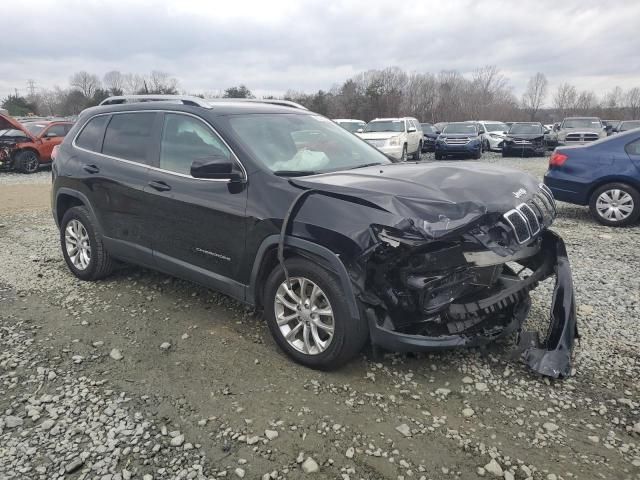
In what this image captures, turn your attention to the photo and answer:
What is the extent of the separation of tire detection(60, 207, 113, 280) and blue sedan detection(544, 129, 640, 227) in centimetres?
666

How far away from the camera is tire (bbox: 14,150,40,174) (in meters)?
16.3

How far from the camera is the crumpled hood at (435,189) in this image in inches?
120

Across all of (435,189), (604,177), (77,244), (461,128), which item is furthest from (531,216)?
(461,128)

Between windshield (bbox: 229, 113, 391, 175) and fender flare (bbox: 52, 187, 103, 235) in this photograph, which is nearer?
windshield (bbox: 229, 113, 391, 175)

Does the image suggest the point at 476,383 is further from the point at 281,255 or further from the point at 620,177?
the point at 620,177

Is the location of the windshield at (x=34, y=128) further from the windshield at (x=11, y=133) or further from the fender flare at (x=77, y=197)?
the fender flare at (x=77, y=197)

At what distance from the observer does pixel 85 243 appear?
5262mm

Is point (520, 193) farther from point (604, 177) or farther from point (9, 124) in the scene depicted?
point (9, 124)

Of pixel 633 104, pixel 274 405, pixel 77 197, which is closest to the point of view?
pixel 274 405

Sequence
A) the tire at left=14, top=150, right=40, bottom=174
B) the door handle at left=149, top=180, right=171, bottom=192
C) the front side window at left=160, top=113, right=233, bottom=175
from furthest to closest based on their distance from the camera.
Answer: the tire at left=14, top=150, right=40, bottom=174 → the door handle at left=149, top=180, right=171, bottom=192 → the front side window at left=160, top=113, right=233, bottom=175

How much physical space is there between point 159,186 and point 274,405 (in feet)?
7.15

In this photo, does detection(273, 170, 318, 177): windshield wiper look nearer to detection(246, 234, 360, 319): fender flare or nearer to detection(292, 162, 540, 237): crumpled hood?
detection(292, 162, 540, 237): crumpled hood

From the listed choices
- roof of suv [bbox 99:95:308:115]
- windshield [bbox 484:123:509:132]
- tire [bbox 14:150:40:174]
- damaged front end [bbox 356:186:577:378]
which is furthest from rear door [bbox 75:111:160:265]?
windshield [bbox 484:123:509:132]

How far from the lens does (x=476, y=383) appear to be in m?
3.29
